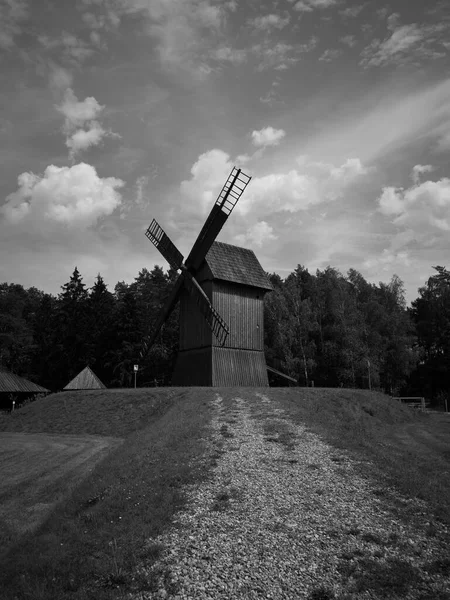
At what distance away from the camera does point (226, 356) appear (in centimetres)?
3278

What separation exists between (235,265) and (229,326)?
15.8 ft

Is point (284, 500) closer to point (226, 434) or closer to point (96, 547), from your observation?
point (96, 547)

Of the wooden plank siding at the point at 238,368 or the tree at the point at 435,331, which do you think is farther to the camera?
the tree at the point at 435,331

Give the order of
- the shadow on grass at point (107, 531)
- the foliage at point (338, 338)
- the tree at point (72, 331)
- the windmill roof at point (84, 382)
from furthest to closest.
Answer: the tree at point (72, 331) → the foliage at point (338, 338) → the windmill roof at point (84, 382) → the shadow on grass at point (107, 531)

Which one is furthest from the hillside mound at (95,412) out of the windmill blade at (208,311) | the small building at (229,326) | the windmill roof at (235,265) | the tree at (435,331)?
the tree at (435,331)

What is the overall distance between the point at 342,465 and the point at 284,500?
11.6 ft

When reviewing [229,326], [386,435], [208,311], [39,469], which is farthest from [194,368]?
[39,469]

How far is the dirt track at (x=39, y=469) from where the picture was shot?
1370 centimetres

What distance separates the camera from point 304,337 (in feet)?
182

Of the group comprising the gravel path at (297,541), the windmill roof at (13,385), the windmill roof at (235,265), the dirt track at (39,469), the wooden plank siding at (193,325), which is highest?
the windmill roof at (235,265)

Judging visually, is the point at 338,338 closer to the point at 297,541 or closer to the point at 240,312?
the point at 240,312

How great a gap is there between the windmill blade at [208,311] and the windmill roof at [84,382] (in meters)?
15.3

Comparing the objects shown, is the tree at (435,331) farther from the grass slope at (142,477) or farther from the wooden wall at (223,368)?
the grass slope at (142,477)

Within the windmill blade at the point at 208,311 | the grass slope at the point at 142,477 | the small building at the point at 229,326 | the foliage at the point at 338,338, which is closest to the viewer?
the grass slope at the point at 142,477
